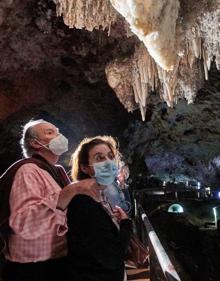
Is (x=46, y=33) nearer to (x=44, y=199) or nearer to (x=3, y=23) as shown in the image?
(x=3, y=23)

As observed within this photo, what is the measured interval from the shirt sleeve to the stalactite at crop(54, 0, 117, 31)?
3.70 m

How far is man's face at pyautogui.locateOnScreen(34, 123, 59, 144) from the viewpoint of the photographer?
6.25 ft

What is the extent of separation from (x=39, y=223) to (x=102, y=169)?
0.40m

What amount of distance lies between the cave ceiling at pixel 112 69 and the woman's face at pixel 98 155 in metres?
1.82

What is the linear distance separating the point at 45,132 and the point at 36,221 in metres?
0.55

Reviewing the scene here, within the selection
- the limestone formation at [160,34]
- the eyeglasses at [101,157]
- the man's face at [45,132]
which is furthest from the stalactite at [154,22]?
the eyeglasses at [101,157]

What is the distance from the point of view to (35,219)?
5.13 ft

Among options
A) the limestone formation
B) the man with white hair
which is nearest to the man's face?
the man with white hair

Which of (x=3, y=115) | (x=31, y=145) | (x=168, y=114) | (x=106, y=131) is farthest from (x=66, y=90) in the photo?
(x=31, y=145)

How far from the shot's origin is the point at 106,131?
11695 millimetres

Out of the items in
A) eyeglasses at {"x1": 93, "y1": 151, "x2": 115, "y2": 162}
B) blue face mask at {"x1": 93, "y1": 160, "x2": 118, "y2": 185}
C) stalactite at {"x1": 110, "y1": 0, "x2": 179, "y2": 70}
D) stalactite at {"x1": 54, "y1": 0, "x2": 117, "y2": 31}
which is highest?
stalactite at {"x1": 54, "y1": 0, "x2": 117, "y2": 31}

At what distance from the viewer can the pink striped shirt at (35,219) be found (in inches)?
61.6

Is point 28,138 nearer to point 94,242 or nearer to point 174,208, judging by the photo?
→ point 94,242

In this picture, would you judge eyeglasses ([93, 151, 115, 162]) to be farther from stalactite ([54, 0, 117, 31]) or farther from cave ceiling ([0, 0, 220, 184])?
stalactite ([54, 0, 117, 31])
